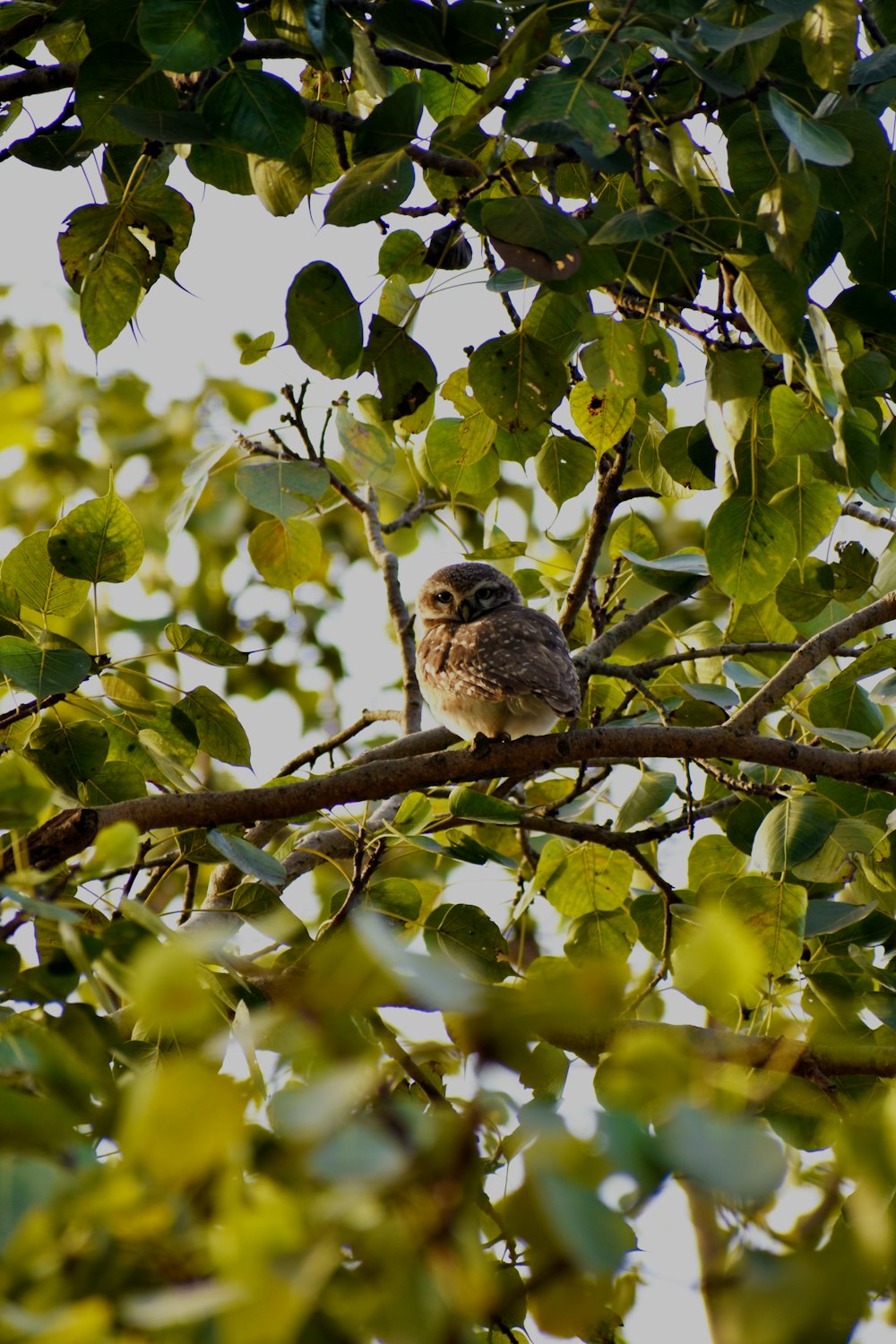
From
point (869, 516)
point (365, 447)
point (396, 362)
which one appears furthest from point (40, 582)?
point (869, 516)

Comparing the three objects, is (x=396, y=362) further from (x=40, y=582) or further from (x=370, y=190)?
(x=40, y=582)

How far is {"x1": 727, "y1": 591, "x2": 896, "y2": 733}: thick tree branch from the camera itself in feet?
9.24

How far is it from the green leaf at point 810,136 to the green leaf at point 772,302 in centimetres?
21

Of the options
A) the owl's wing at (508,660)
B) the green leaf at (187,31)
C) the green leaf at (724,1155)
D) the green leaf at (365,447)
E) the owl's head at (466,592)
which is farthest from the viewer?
the owl's head at (466,592)

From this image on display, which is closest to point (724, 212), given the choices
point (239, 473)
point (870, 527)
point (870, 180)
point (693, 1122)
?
point (870, 180)

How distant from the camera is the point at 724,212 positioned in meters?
2.35

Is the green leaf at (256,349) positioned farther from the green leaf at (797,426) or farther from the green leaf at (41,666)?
the green leaf at (797,426)

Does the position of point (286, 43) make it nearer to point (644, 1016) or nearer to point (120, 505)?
point (120, 505)

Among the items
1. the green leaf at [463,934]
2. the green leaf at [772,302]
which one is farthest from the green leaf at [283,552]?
the green leaf at [772,302]

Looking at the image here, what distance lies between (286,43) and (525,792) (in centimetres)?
246

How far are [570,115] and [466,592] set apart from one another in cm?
322

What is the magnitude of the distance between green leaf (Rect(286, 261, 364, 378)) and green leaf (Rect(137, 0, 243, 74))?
1.33ft

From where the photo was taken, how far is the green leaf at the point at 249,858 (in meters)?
2.40

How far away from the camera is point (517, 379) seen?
2.56 m
